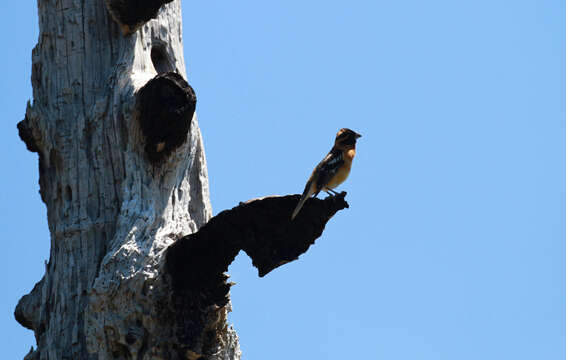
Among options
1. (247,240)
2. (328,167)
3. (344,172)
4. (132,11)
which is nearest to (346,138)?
(344,172)

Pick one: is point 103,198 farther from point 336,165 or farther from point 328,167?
point 336,165

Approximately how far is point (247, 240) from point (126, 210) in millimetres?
832

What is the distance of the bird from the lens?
7.12 m

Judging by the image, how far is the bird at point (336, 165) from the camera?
23.4 ft

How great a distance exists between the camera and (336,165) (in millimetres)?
7418

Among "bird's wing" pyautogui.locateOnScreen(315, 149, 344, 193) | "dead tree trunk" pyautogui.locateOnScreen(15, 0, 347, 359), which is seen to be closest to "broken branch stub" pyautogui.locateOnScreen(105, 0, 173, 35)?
"dead tree trunk" pyautogui.locateOnScreen(15, 0, 347, 359)

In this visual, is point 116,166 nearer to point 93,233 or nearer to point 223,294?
point 93,233

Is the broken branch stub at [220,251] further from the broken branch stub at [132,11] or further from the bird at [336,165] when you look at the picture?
the broken branch stub at [132,11]

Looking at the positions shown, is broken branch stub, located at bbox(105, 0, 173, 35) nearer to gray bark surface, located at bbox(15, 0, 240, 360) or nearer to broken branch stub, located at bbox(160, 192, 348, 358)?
gray bark surface, located at bbox(15, 0, 240, 360)

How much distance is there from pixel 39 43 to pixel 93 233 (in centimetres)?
158

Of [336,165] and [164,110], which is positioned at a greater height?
[336,165]

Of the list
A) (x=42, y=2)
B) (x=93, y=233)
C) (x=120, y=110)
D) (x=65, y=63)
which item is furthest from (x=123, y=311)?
(x=42, y=2)

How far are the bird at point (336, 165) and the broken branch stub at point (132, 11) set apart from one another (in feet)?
5.63

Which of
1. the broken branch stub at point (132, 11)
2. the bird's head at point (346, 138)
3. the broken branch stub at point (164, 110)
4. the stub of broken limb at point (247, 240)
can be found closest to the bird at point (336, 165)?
the bird's head at point (346, 138)
